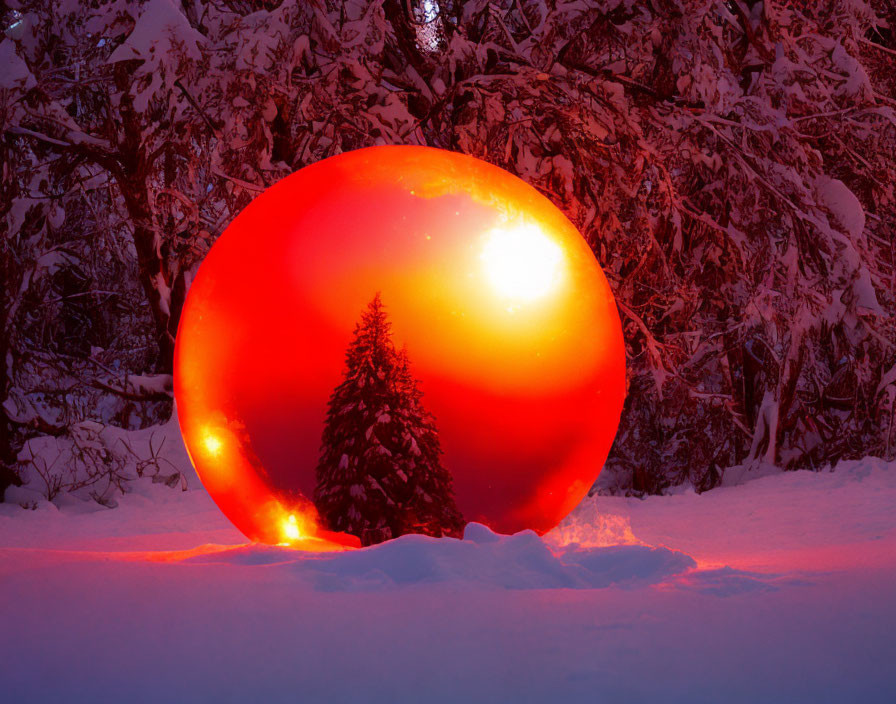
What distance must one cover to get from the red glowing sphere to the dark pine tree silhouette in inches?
2.6

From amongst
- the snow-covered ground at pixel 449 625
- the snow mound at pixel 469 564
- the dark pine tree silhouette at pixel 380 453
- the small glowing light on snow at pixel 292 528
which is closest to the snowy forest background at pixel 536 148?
the small glowing light on snow at pixel 292 528

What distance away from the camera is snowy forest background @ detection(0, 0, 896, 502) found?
26.8 feet

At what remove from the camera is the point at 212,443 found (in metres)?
5.23

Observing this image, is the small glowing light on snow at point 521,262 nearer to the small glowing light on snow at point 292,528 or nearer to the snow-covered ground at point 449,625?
the snow-covered ground at point 449,625

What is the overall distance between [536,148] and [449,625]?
593 cm

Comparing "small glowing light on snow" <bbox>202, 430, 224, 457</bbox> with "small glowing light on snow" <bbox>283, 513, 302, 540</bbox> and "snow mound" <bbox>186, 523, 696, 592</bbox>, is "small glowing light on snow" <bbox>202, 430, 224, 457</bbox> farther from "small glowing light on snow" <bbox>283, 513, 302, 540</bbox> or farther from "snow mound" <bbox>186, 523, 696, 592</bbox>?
"snow mound" <bbox>186, 523, 696, 592</bbox>

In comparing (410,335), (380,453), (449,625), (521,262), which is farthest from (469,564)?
(521,262)

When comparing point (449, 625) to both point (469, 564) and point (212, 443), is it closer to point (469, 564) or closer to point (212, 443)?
point (469, 564)

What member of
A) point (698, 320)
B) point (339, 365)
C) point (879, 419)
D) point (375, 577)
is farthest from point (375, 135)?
point (879, 419)

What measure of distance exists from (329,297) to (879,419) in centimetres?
749

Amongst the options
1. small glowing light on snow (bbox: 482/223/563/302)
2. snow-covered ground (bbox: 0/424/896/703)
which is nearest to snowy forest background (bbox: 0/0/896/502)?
small glowing light on snow (bbox: 482/223/563/302)

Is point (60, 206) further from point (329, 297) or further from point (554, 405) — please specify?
point (554, 405)

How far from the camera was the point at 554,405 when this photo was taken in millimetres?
5105

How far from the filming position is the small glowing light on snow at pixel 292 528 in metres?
5.06
